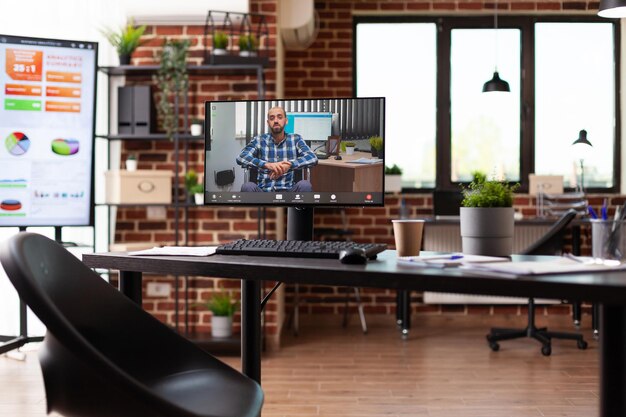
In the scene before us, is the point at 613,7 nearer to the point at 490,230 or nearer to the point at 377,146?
the point at 377,146

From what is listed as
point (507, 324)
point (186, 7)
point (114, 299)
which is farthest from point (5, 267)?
point (507, 324)

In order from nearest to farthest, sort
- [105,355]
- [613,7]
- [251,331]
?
1. [105,355]
2. [251,331]
3. [613,7]

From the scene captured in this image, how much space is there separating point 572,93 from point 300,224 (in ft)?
13.5

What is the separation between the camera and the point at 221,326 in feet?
13.6

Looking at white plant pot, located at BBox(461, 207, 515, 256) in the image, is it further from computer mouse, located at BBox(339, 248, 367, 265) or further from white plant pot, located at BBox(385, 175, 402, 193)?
white plant pot, located at BBox(385, 175, 402, 193)

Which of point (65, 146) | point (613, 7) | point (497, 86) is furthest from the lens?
point (497, 86)

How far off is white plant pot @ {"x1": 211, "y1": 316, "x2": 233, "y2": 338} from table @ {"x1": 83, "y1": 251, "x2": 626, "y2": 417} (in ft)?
8.00

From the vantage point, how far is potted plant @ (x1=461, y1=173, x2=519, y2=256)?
1.78 metres

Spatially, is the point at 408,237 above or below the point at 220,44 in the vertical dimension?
below

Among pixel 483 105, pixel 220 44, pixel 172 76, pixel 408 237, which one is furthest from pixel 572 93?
pixel 408 237

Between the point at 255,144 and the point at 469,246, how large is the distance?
77 centimetres

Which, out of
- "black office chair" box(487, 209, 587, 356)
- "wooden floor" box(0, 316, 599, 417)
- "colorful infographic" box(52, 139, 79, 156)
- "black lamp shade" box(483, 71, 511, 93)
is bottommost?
"wooden floor" box(0, 316, 599, 417)

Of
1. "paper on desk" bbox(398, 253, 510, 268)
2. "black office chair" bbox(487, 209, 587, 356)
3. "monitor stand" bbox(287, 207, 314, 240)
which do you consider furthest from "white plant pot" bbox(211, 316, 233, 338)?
"paper on desk" bbox(398, 253, 510, 268)

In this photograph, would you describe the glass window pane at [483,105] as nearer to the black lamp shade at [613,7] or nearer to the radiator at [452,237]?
the radiator at [452,237]
